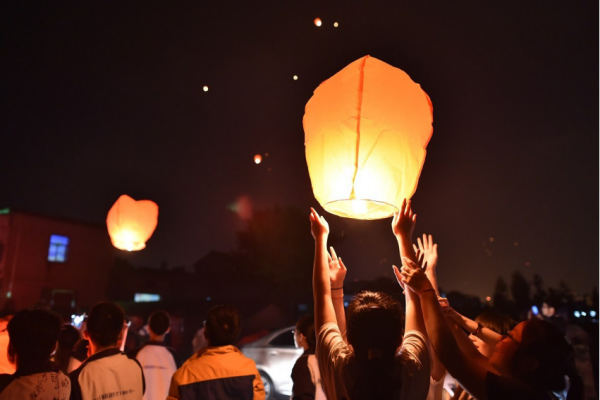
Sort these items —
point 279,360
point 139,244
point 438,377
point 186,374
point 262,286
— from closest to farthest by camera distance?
point 438,377
point 186,374
point 139,244
point 279,360
point 262,286

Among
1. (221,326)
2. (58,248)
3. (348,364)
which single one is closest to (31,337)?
(221,326)

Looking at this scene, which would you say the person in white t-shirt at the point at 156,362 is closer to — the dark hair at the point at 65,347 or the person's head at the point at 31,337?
the dark hair at the point at 65,347

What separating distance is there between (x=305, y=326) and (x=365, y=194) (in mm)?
2280

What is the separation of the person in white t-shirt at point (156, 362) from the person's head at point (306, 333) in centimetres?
152

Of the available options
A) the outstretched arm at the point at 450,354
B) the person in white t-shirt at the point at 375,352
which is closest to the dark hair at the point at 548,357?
the outstretched arm at the point at 450,354

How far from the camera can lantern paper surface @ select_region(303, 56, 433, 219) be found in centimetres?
248

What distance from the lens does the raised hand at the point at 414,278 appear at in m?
2.03

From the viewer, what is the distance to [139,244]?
8188 millimetres

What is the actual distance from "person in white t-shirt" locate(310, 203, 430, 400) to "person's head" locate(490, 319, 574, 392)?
404 millimetres

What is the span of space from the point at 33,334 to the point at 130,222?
18.1 feet

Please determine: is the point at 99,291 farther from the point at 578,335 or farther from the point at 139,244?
the point at 578,335

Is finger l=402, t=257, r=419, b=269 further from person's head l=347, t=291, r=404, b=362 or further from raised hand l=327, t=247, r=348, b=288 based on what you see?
raised hand l=327, t=247, r=348, b=288

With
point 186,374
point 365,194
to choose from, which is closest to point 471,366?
point 365,194

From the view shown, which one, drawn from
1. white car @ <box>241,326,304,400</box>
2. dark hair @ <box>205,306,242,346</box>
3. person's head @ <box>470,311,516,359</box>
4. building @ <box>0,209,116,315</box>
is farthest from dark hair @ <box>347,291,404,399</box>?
building @ <box>0,209,116,315</box>
